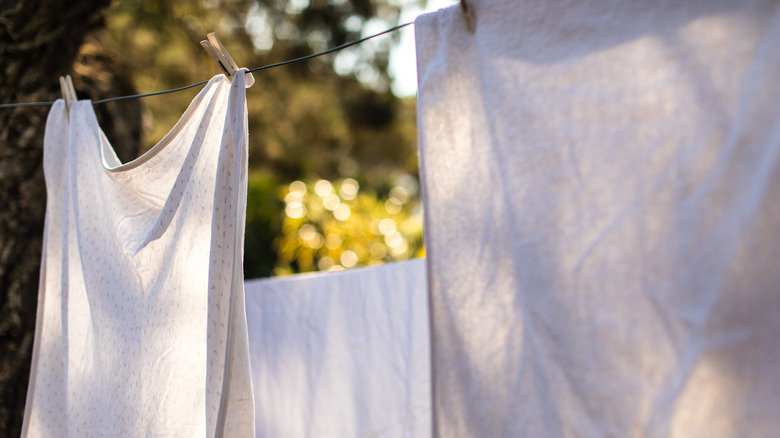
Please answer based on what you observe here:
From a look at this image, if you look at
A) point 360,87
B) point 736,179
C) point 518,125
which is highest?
point 360,87

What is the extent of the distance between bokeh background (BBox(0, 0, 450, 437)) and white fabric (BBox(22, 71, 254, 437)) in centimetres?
40

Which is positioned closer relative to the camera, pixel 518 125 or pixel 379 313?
pixel 518 125

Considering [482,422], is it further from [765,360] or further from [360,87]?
[360,87]

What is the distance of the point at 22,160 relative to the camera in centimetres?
158

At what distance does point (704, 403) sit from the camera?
628 mm

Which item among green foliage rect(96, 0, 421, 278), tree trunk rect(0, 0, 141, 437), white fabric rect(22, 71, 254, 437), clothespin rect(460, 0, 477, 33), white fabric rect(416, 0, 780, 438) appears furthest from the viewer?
green foliage rect(96, 0, 421, 278)

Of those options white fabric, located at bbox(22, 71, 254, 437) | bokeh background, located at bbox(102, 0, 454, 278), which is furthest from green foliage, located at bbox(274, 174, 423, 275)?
white fabric, located at bbox(22, 71, 254, 437)

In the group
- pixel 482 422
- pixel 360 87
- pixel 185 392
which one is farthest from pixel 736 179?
pixel 360 87

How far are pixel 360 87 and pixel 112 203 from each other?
2.99 meters

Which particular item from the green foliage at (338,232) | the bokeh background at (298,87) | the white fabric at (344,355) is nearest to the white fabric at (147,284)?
the white fabric at (344,355)

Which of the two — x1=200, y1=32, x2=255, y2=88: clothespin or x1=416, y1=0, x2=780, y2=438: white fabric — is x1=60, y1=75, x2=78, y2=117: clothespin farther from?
x1=416, y1=0, x2=780, y2=438: white fabric

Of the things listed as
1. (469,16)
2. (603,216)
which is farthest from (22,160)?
(603,216)

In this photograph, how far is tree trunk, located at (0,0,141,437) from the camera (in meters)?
1.51

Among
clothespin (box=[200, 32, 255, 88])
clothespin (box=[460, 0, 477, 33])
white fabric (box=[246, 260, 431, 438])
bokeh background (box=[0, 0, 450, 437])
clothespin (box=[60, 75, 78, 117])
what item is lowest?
white fabric (box=[246, 260, 431, 438])
